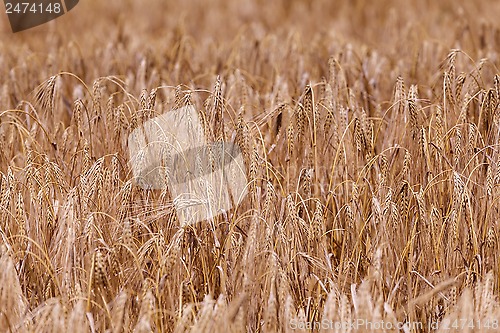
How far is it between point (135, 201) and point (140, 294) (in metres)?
0.31

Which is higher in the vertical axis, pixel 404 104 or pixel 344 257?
pixel 404 104

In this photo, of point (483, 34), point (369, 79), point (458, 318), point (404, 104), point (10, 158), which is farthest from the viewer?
point (483, 34)

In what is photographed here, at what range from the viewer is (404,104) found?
2.37m

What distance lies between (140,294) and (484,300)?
82 cm

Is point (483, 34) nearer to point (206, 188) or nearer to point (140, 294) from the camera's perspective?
point (206, 188)

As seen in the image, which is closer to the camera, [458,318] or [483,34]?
[458,318]

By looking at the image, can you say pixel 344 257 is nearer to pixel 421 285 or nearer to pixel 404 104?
pixel 421 285

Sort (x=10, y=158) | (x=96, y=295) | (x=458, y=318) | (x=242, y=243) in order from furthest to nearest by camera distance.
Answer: (x=10, y=158) → (x=242, y=243) → (x=96, y=295) → (x=458, y=318)

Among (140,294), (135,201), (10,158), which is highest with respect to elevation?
(10,158)

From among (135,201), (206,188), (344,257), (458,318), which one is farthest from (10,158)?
(458,318)

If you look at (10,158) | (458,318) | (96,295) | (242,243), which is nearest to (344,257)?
(242,243)

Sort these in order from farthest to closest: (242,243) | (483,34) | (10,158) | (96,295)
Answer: (483,34) → (10,158) → (242,243) → (96,295)

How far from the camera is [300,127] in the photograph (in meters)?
2.30

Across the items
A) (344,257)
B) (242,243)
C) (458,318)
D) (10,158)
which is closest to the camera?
(458,318)
